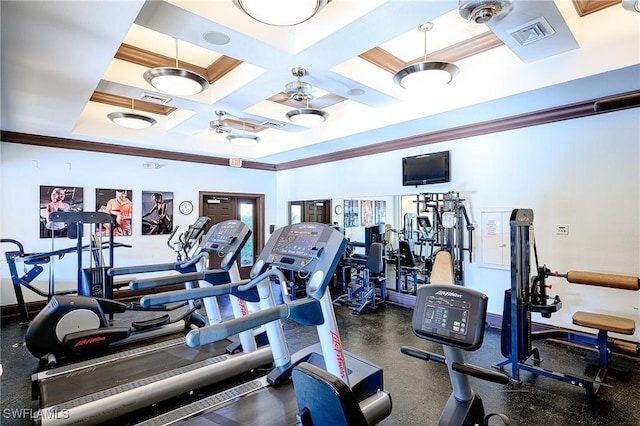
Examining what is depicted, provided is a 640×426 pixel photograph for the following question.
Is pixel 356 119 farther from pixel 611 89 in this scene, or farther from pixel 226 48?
pixel 611 89

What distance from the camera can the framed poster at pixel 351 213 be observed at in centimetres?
659

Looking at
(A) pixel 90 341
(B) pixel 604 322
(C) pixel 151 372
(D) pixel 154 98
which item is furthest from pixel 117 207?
(B) pixel 604 322

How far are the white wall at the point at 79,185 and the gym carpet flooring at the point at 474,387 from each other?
1550 mm

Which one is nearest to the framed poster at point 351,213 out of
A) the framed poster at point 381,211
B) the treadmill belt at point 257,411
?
the framed poster at point 381,211

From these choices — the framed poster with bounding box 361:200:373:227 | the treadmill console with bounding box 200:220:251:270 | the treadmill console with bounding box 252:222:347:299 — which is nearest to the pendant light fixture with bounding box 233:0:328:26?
the treadmill console with bounding box 252:222:347:299

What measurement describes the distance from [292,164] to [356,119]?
9.64 ft

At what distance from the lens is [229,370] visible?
319cm

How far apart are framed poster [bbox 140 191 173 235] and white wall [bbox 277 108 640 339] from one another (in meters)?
5.13

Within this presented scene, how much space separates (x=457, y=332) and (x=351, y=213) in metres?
5.08

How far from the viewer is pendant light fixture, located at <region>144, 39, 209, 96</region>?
Result: 3.00m

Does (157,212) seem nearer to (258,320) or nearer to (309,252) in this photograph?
(309,252)

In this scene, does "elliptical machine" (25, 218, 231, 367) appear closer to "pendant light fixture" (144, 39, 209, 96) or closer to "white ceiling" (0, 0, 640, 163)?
"pendant light fixture" (144, 39, 209, 96)

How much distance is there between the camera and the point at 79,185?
5.84 m

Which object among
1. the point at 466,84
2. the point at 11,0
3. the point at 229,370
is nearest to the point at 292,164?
the point at 466,84
